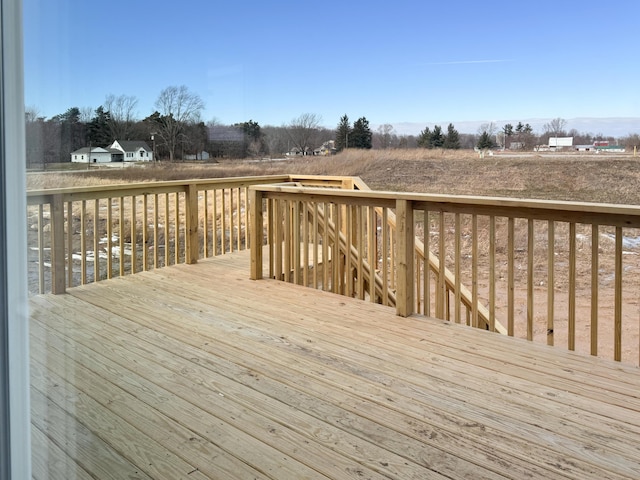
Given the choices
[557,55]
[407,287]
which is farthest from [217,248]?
[557,55]

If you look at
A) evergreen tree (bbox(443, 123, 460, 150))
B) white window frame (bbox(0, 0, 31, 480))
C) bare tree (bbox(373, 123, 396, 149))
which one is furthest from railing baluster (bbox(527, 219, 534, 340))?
white window frame (bbox(0, 0, 31, 480))

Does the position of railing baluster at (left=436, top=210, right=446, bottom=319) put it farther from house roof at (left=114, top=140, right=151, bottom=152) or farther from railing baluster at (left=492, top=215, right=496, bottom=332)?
house roof at (left=114, top=140, right=151, bottom=152)

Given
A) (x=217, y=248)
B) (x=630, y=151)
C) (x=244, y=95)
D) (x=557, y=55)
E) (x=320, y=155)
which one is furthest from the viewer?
(x=217, y=248)

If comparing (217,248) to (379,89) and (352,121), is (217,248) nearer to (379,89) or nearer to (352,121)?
(352,121)

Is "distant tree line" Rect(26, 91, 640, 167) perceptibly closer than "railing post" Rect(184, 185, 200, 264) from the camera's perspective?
Yes

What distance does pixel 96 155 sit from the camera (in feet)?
3.70

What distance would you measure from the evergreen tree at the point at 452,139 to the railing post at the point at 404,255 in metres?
0.85

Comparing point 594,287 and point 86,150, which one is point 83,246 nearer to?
point 86,150

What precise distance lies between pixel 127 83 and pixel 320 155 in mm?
2878

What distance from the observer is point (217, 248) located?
15.8 ft

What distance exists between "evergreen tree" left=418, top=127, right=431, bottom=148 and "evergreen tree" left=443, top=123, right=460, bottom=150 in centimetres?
12

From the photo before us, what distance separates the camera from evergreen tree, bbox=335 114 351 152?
13.1 ft

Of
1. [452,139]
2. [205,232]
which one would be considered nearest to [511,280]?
[452,139]

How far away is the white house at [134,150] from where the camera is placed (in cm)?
127
